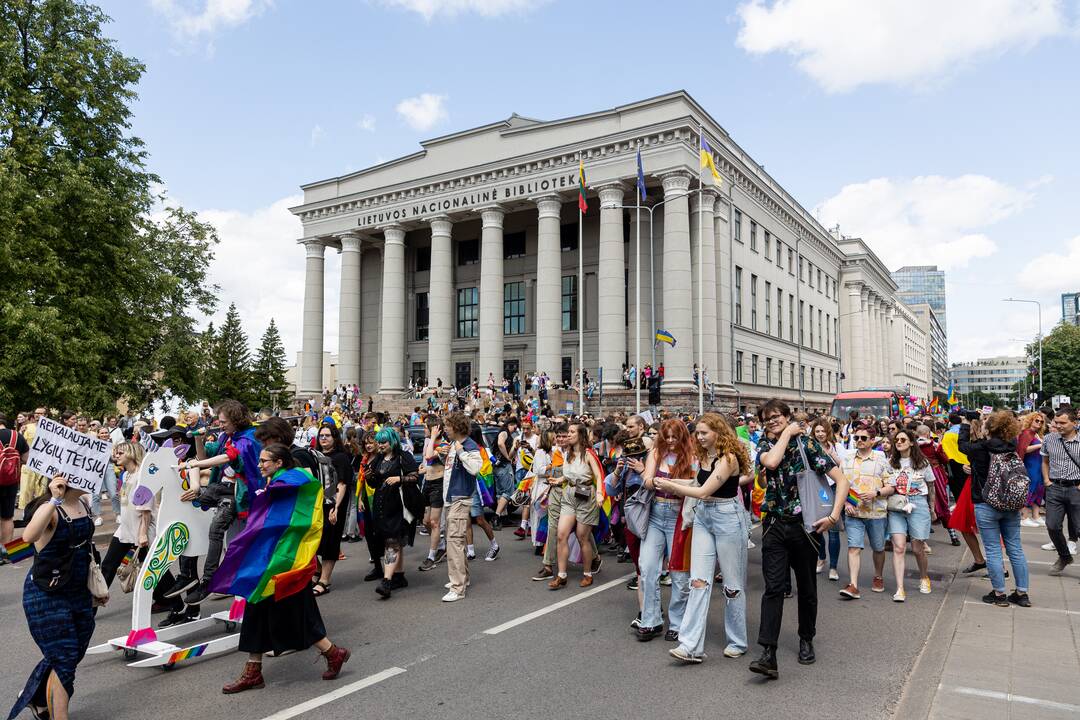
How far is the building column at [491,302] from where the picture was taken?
39.8m

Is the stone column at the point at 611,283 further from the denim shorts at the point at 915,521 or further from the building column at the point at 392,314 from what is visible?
the denim shorts at the point at 915,521

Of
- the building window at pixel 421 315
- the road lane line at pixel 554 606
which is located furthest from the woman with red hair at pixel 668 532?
the building window at pixel 421 315

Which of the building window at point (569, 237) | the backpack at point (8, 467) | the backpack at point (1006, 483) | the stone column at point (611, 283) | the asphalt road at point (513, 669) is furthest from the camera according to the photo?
the building window at point (569, 237)

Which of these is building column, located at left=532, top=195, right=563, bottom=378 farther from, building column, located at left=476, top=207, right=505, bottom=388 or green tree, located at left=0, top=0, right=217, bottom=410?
green tree, located at left=0, top=0, right=217, bottom=410

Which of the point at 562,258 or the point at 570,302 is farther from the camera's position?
the point at 562,258

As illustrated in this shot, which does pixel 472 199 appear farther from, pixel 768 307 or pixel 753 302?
pixel 768 307

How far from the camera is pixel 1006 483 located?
23.8 ft

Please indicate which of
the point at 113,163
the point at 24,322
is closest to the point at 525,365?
the point at 113,163

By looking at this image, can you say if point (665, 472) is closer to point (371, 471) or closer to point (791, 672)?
point (791, 672)

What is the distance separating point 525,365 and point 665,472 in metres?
38.2

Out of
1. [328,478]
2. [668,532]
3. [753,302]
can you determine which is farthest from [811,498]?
[753,302]

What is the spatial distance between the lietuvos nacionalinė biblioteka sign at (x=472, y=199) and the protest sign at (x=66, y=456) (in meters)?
34.9

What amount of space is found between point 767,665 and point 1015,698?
1598mm

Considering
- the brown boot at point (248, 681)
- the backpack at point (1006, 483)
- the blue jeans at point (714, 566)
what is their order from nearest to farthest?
the brown boot at point (248, 681), the blue jeans at point (714, 566), the backpack at point (1006, 483)
